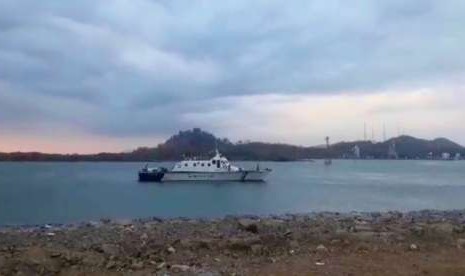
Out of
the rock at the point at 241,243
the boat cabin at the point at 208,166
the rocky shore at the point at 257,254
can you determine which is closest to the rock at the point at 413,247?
the rocky shore at the point at 257,254

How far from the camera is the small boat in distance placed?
83125mm

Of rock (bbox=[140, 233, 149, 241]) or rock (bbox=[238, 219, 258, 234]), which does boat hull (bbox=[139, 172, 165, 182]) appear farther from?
rock (bbox=[140, 233, 149, 241])

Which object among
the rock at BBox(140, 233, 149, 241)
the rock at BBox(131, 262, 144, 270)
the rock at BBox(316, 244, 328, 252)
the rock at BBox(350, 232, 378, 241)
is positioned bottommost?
the rock at BBox(131, 262, 144, 270)

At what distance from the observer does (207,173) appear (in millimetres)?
83375

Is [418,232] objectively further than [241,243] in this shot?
Yes

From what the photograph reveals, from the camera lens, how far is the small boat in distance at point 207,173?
8312 cm

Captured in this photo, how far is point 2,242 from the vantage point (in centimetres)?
1227

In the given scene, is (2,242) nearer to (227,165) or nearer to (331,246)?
(331,246)

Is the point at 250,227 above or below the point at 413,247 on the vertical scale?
above

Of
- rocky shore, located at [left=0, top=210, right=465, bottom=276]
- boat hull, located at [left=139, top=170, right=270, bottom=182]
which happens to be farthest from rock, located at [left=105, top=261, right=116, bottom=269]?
boat hull, located at [left=139, top=170, right=270, bottom=182]

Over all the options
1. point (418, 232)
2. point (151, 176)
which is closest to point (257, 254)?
point (418, 232)

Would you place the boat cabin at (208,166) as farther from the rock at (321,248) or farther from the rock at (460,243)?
the rock at (321,248)

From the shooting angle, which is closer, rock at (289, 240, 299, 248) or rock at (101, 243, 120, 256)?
rock at (101, 243, 120, 256)

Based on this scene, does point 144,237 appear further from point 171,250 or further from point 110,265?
point 110,265
